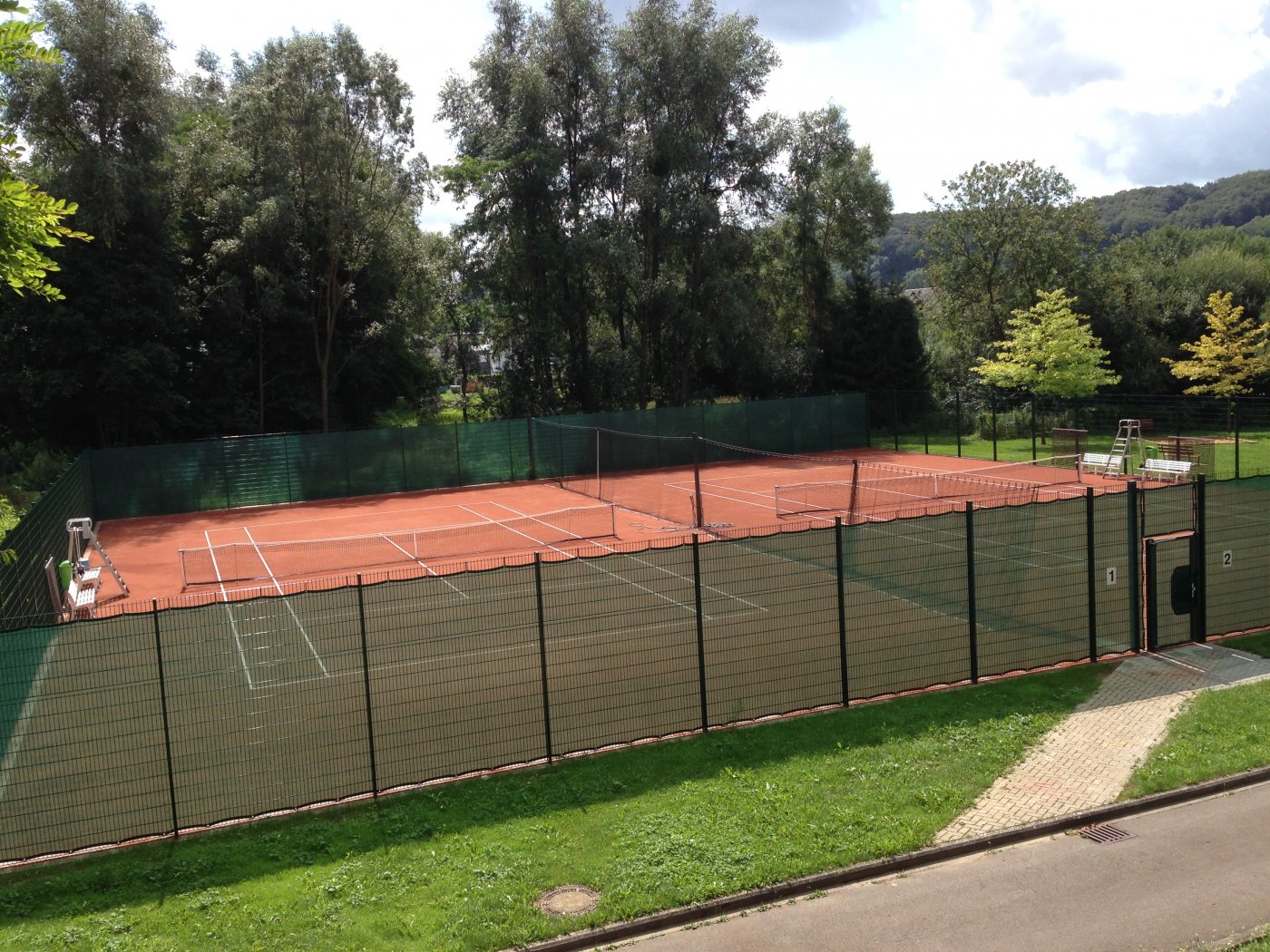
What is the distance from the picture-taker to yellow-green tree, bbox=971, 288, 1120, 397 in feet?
134

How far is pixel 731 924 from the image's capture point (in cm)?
700

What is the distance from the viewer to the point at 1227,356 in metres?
44.0

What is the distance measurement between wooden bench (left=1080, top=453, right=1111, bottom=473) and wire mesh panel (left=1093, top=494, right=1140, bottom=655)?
19.4 meters

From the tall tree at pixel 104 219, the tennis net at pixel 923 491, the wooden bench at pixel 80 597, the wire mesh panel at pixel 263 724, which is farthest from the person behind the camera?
the tall tree at pixel 104 219

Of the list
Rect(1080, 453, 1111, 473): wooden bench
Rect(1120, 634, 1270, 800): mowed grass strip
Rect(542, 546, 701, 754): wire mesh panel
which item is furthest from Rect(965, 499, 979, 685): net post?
Rect(1080, 453, 1111, 473): wooden bench

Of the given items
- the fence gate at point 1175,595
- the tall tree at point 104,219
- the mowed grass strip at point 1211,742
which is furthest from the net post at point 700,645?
the tall tree at point 104,219

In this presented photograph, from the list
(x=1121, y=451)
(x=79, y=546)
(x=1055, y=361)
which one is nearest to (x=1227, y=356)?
(x=1055, y=361)

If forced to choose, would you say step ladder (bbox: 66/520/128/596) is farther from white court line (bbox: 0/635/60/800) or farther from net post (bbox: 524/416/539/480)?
net post (bbox: 524/416/539/480)

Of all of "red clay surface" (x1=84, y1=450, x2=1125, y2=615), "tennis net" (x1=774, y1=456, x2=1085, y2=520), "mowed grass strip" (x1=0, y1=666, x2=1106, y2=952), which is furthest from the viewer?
"tennis net" (x1=774, y1=456, x2=1085, y2=520)

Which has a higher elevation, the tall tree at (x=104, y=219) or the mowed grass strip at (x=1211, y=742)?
the tall tree at (x=104, y=219)

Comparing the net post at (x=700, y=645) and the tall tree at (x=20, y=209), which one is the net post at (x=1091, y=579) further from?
the tall tree at (x=20, y=209)

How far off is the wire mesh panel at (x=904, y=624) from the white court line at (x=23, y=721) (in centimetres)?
824

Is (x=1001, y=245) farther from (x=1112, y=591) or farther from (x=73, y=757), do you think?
(x=73, y=757)

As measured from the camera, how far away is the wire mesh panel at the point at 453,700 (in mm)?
9969
